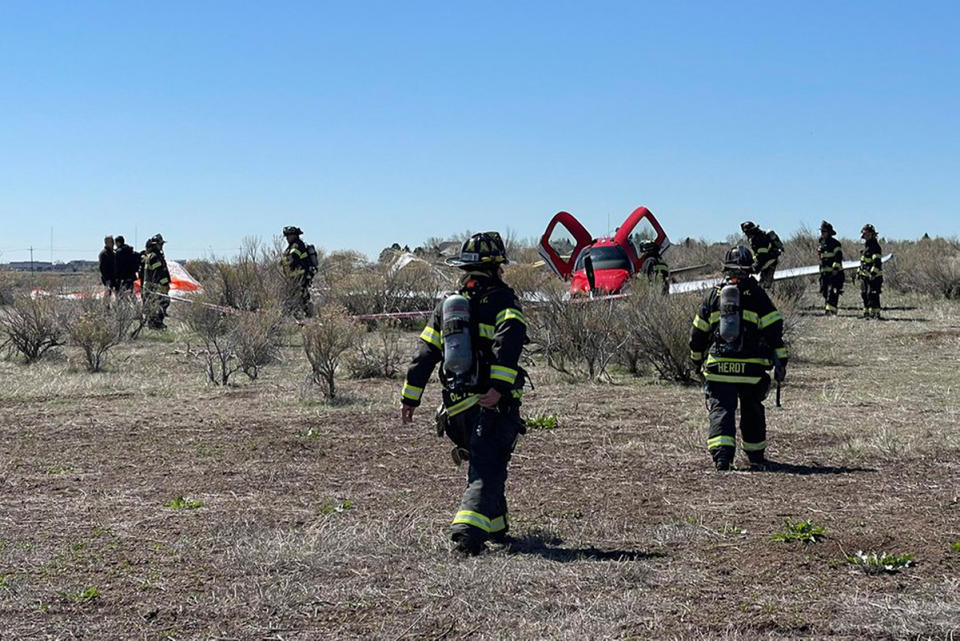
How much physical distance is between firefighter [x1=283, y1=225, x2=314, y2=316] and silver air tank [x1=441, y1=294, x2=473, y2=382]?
46.4 feet

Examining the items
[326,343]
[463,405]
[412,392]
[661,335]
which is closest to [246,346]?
[326,343]

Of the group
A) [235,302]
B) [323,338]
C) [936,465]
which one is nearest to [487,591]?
[936,465]

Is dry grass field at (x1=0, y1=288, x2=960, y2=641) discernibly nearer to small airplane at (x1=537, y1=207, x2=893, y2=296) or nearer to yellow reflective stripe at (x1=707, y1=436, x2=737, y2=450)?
yellow reflective stripe at (x1=707, y1=436, x2=737, y2=450)

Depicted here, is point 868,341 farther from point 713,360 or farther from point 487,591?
point 487,591

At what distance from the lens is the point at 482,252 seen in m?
5.91

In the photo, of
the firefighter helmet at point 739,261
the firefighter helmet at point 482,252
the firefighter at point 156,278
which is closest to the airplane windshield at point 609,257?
the firefighter at point 156,278

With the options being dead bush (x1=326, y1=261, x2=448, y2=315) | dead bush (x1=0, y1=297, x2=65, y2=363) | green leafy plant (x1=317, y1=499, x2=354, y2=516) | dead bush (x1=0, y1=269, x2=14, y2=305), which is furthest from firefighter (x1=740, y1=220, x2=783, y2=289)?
dead bush (x1=0, y1=269, x2=14, y2=305)

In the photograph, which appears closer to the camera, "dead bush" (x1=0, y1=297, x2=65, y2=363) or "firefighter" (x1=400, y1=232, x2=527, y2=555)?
"firefighter" (x1=400, y1=232, x2=527, y2=555)

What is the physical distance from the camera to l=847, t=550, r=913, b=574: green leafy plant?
5.18m

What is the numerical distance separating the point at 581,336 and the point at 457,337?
7.82 metres

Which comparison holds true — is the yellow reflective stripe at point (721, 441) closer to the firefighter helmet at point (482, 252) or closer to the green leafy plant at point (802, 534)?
the green leafy plant at point (802, 534)

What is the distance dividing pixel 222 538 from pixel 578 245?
15908 millimetres

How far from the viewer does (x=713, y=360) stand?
8.09 meters

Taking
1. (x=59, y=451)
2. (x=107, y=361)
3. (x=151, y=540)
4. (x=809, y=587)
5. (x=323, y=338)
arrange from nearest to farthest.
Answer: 1. (x=809, y=587)
2. (x=151, y=540)
3. (x=59, y=451)
4. (x=323, y=338)
5. (x=107, y=361)
